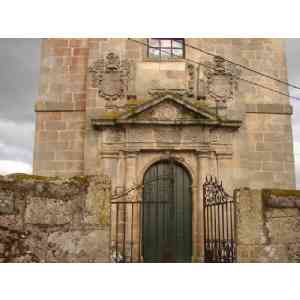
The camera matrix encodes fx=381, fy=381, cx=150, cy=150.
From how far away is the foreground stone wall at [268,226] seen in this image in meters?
4.23

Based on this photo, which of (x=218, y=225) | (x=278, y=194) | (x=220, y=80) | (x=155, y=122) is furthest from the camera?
(x=220, y=80)

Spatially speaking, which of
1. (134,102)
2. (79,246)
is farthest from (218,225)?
(134,102)

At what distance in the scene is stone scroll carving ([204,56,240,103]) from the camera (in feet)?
31.2

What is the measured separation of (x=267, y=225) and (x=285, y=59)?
7045 mm

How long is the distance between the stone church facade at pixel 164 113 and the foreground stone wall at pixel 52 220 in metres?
4.65

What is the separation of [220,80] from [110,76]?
2771 mm

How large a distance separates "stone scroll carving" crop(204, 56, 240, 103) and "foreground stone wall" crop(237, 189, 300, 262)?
17.9 ft

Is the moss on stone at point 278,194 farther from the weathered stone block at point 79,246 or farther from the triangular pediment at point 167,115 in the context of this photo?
the triangular pediment at point 167,115

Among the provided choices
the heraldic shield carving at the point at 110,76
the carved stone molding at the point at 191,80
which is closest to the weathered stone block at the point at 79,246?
the heraldic shield carving at the point at 110,76

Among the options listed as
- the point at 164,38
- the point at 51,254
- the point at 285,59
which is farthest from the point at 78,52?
the point at 51,254

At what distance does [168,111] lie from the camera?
30.1 feet

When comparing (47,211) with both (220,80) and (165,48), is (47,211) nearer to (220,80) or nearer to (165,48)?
(220,80)

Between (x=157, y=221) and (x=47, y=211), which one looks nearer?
(x=47, y=211)

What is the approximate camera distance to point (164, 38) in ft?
32.5
